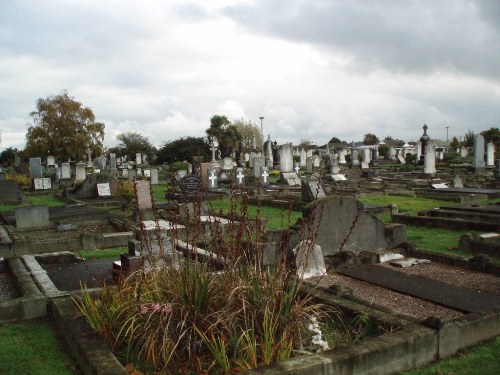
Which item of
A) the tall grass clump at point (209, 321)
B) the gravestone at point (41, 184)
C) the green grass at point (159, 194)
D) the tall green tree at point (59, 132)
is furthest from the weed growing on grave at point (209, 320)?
the tall green tree at point (59, 132)

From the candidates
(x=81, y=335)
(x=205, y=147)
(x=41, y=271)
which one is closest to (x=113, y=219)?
(x=41, y=271)

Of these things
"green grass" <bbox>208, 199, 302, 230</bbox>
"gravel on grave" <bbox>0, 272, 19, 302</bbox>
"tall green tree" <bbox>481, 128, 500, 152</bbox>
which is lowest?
"gravel on grave" <bbox>0, 272, 19, 302</bbox>

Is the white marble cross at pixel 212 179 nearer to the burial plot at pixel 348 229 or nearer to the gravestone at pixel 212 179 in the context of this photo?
the gravestone at pixel 212 179

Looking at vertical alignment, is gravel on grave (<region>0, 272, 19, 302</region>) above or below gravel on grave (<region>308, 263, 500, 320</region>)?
above

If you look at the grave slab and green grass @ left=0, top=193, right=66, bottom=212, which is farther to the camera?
green grass @ left=0, top=193, right=66, bottom=212

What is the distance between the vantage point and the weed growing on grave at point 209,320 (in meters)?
4.12

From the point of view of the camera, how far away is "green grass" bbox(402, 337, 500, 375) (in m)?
4.22

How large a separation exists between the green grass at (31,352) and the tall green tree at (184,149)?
55695 mm

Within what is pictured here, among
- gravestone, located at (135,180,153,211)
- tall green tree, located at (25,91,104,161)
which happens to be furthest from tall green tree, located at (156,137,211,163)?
gravestone, located at (135,180,153,211)

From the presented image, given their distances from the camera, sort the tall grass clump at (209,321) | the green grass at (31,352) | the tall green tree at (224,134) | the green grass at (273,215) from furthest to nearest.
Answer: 1. the tall green tree at (224,134)
2. the green grass at (273,215)
3. the green grass at (31,352)
4. the tall grass clump at (209,321)

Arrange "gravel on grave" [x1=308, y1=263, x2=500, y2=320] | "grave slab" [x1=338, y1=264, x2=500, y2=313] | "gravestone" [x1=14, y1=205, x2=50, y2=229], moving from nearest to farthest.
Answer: "gravel on grave" [x1=308, y1=263, x2=500, y2=320] < "grave slab" [x1=338, y1=264, x2=500, y2=313] < "gravestone" [x1=14, y1=205, x2=50, y2=229]

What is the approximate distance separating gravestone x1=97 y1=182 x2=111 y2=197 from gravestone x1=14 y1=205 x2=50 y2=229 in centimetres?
819

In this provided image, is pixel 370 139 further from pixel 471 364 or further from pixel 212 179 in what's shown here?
pixel 471 364

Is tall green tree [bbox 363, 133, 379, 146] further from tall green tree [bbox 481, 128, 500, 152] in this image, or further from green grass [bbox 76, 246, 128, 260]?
green grass [bbox 76, 246, 128, 260]
